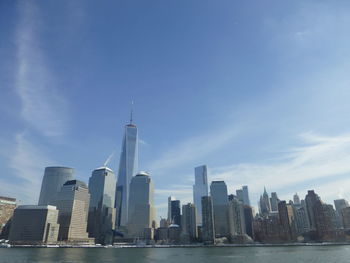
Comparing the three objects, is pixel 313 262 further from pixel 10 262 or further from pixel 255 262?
Result: pixel 10 262

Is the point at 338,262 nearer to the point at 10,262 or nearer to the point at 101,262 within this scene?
the point at 101,262

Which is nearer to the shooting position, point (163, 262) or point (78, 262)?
point (78, 262)

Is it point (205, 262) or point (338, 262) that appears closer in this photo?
point (338, 262)

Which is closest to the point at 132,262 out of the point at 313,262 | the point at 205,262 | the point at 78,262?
the point at 78,262

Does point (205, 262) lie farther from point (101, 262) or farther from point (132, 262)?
point (101, 262)

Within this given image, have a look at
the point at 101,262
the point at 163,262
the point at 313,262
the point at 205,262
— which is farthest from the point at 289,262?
the point at 101,262

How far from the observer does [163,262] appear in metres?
116

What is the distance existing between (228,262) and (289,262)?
23.1 metres

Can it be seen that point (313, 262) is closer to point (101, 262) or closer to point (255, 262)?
point (255, 262)

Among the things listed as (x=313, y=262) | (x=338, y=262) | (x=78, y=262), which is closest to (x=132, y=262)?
(x=78, y=262)

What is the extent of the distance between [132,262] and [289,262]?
6148 centimetres

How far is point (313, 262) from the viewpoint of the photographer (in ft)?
353

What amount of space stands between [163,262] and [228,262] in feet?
85.7

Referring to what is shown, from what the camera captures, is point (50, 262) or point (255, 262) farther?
point (255, 262)
